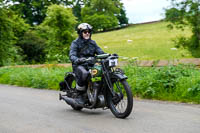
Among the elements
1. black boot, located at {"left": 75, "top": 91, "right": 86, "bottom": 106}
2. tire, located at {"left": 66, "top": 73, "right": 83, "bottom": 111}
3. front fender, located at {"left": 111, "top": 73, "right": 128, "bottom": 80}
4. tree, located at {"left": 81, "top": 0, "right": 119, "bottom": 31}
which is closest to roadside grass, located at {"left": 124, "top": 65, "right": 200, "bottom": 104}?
tire, located at {"left": 66, "top": 73, "right": 83, "bottom": 111}

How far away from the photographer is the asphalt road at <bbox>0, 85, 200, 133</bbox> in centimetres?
535

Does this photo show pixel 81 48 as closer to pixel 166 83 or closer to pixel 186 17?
Result: pixel 166 83

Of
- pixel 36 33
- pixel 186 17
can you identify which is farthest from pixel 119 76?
pixel 36 33

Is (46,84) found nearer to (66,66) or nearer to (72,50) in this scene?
(66,66)

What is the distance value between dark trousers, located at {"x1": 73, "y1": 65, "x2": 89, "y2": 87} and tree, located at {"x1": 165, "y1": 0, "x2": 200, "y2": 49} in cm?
1333

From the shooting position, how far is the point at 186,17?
1895 centimetres

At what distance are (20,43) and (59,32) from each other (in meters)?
10.2

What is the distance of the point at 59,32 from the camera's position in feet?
85.8

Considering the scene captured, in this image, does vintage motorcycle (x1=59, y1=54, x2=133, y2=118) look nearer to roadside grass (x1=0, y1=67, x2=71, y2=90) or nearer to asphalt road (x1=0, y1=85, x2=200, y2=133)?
asphalt road (x1=0, y1=85, x2=200, y2=133)

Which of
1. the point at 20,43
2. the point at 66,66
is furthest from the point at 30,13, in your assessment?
the point at 66,66

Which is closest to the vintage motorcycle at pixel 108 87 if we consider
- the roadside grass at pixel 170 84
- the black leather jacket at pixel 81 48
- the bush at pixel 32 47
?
the black leather jacket at pixel 81 48

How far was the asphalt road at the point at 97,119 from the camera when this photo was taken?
5.35 meters

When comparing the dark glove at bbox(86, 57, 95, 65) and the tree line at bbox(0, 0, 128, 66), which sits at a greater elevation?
the tree line at bbox(0, 0, 128, 66)

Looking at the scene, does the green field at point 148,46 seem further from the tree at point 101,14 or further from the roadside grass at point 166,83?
the tree at point 101,14
